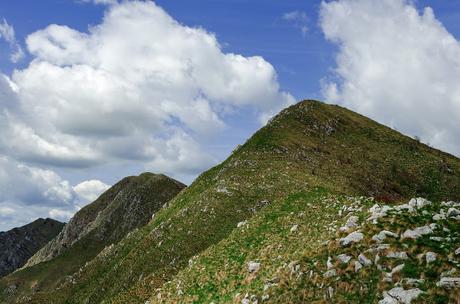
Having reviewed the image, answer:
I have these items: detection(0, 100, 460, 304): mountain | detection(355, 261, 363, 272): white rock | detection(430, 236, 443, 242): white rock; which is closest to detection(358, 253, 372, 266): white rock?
detection(355, 261, 363, 272): white rock

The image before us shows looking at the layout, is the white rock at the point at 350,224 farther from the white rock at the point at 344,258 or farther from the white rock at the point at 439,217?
the white rock at the point at 439,217

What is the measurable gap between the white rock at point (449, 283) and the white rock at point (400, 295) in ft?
3.01

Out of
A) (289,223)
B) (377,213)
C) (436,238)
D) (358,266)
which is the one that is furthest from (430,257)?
(289,223)

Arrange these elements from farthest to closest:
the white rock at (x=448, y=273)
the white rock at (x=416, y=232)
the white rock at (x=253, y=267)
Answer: the white rock at (x=253, y=267)
the white rock at (x=416, y=232)
the white rock at (x=448, y=273)

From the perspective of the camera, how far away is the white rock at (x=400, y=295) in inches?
732

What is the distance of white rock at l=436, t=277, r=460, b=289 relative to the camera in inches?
731

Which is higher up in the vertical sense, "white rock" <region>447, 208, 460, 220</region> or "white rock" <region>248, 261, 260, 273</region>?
"white rock" <region>447, 208, 460, 220</region>

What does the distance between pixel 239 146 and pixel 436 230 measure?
58.7 meters

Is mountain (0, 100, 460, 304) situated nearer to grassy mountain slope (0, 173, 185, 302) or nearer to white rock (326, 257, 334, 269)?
white rock (326, 257, 334, 269)

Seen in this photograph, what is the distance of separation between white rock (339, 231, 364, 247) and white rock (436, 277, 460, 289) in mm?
5098

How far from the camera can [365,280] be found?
20797mm

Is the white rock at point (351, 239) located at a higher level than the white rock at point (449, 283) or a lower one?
higher

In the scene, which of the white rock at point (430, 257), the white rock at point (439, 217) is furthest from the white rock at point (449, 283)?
the white rock at point (439, 217)

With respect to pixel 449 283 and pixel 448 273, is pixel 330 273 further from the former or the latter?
pixel 449 283
